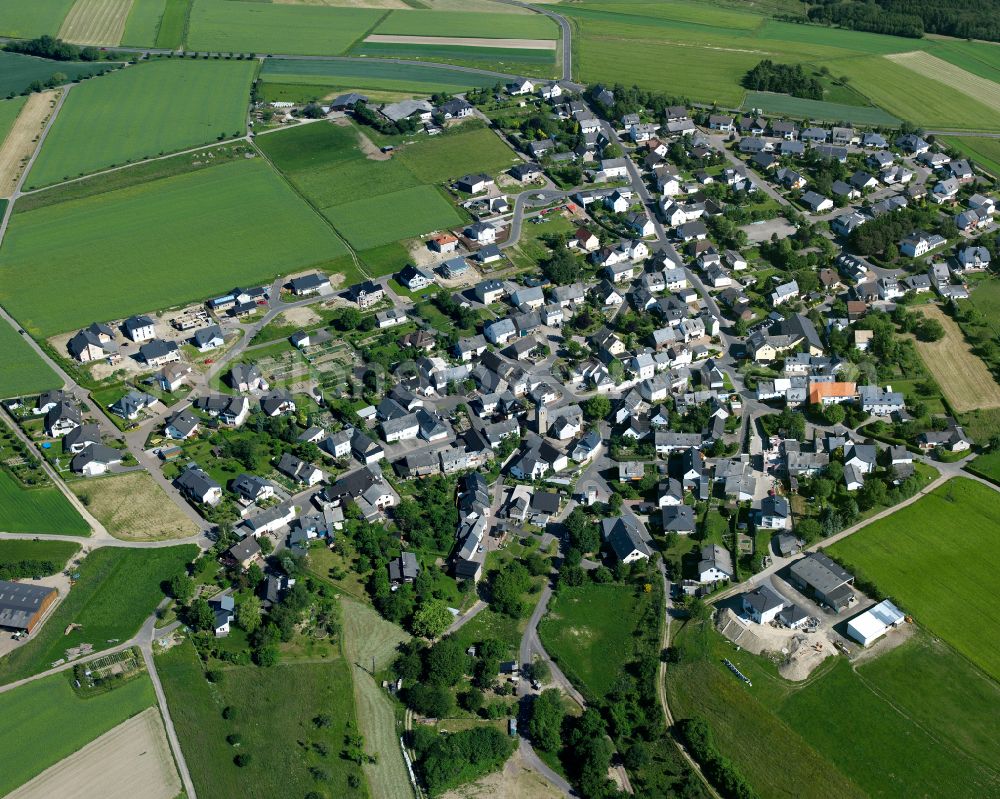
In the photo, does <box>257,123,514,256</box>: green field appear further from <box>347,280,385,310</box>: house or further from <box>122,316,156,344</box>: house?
<box>122,316,156,344</box>: house

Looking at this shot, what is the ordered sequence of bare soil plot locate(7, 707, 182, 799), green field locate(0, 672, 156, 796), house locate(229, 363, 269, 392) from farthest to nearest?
house locate(229, 363, 269, 392), green field locate(0, 672, 156, 796), bare soil plot locate(7, 707, 182, 799)

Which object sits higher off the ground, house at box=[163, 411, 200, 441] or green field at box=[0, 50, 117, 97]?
green field at box=[0, 50, 117, 97]

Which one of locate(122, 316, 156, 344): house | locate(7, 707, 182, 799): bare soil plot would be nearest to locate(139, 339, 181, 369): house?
locate(122, 316, 156, 344): house

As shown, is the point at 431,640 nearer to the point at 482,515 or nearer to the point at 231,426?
the point at 482,515

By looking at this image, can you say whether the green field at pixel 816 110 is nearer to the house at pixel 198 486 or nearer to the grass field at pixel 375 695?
the house at pixel 198 486

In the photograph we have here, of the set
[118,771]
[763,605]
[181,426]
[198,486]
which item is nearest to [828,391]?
[763,605]

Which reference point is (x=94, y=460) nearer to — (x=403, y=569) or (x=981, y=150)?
(x=403, y=569)

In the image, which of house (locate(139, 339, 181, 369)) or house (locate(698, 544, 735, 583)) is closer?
house (locate(698, 544, 735, 583))

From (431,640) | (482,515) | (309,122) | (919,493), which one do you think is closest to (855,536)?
(919,493)
